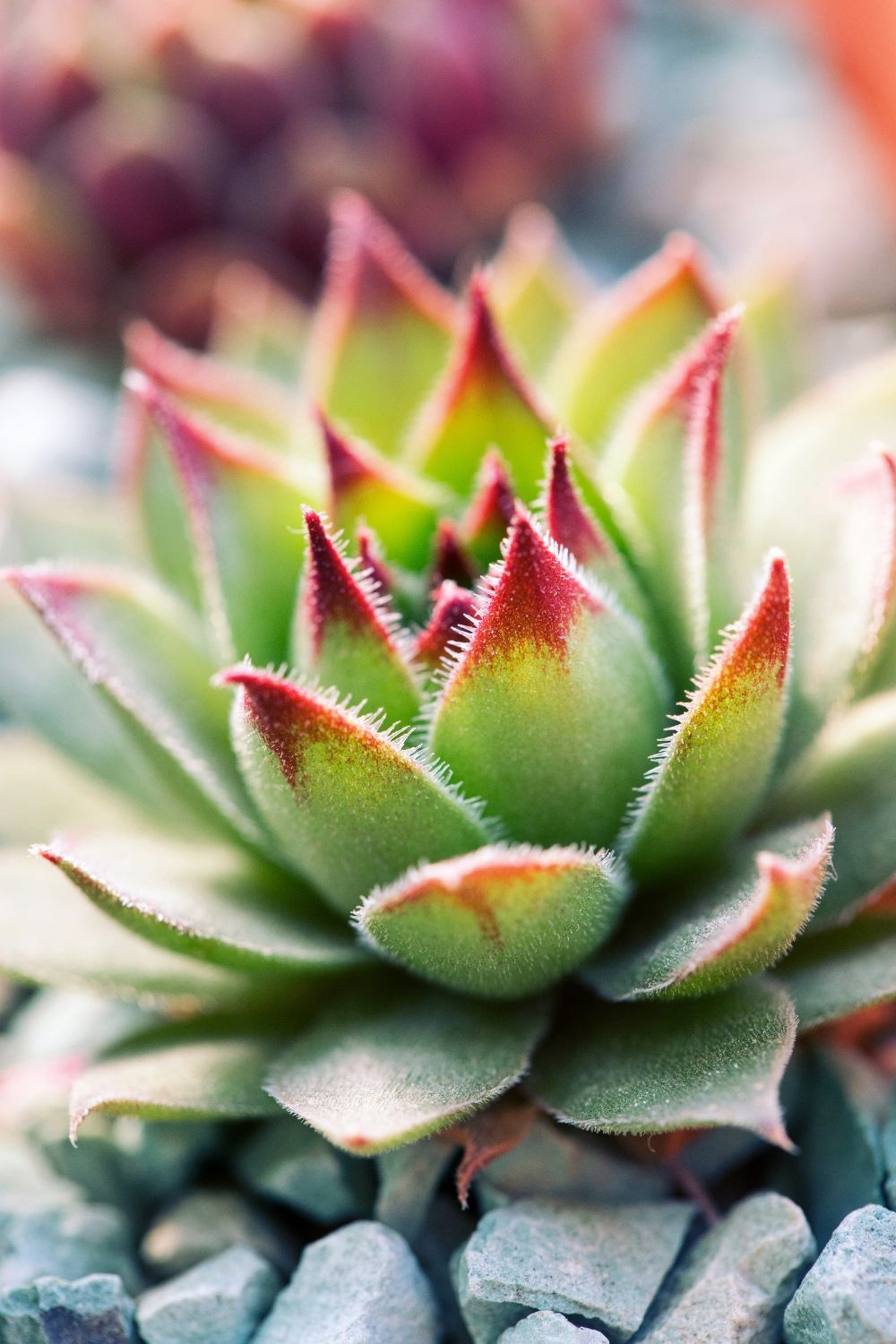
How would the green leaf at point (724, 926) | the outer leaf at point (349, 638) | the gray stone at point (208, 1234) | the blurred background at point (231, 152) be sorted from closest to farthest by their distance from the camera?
the green leaf at point (724, 926) → the outer leaf at point (349, 638) → the gray stone at point (208, 1234) → the blurred background at point (231, 152)

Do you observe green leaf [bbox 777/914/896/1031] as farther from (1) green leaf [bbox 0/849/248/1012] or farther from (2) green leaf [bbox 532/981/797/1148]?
(1) green leaf [bbox 0/849/248/1012]

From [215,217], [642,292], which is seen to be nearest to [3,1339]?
[642,292]

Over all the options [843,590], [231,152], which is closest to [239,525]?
[843,590]

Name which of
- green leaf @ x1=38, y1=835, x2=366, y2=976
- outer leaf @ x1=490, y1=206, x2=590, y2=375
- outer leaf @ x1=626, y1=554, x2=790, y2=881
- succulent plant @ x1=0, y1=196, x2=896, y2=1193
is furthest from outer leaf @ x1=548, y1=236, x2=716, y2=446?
green leaf @ x1=38, y1=835, x2=366, y2=976

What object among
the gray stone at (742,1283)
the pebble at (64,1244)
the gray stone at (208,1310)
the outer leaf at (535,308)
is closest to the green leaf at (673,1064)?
the gray stone at (742,1283)

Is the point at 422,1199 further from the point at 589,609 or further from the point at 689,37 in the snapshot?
the point at 689,37

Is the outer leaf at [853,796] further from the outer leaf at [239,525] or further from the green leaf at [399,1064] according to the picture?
the outer leaf at [239,525]
